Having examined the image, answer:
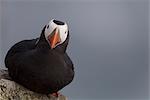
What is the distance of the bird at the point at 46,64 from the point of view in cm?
310

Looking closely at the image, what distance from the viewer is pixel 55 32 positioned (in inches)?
120

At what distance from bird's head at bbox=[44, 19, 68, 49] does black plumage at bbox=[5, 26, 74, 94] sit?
0.06m

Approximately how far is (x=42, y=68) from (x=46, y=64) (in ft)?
0.14

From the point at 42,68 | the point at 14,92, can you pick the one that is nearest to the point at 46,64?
the point at 42,68

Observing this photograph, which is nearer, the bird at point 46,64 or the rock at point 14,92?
the rock at point 14,92

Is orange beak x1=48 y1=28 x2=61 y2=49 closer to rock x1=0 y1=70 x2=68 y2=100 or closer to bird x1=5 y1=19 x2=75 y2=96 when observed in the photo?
bird x1=5 y1=19 x2=75 y2=96

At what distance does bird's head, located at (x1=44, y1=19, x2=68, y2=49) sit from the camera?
3.07 metres

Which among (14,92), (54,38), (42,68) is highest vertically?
(54,38)

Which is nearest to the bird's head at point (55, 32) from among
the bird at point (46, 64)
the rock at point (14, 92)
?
the bird at point (46, 64)

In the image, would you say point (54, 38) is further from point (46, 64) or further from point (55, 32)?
point (46, 64)

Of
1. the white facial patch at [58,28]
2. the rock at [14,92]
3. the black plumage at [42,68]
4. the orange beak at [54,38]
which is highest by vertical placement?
the white facial patch at [58,28]

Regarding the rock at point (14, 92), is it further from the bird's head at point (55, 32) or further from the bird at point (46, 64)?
the bird's head at point (55, 32)

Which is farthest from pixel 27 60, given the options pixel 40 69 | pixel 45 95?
pixel 45 95

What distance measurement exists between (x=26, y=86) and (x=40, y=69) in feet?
0.57
